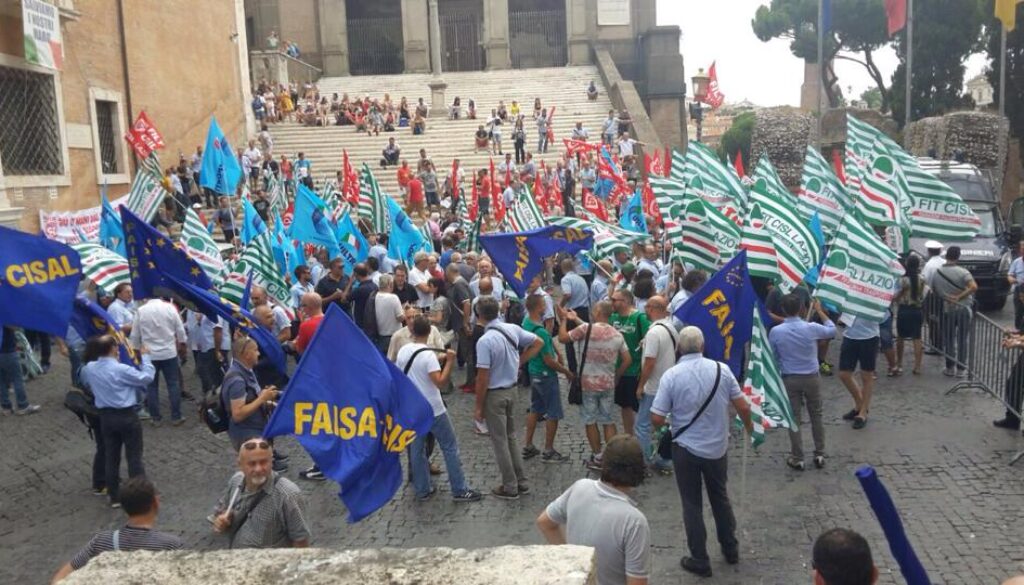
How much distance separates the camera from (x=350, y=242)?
14.6 m

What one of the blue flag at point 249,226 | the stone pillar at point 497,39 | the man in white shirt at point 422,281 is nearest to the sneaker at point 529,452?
the man in white shirt at point 422,281

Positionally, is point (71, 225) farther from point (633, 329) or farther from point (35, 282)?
point (633, 329)

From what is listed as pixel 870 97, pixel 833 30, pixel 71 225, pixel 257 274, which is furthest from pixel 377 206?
pixel 870 97

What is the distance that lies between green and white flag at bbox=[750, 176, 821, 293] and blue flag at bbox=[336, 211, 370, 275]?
23.1ft

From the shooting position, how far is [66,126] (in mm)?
18984

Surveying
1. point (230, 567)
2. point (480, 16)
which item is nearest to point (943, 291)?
point (230, 567)

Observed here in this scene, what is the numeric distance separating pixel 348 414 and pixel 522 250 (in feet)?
15.3

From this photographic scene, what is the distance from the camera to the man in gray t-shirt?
13.3 feet

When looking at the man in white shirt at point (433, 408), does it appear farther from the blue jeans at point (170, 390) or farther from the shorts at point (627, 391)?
the blue jeans at point (170, 390)

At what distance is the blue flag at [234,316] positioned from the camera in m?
6.95

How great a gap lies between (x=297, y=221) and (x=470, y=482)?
6.41m

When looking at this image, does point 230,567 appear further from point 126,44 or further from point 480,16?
point 480,16

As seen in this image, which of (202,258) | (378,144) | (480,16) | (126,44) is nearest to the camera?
(202,258)

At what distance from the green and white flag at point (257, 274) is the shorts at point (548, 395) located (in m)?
3.93
